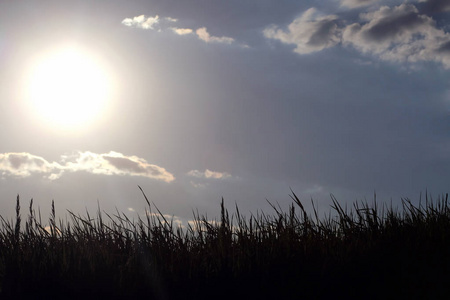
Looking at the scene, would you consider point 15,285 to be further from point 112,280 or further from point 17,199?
point 17,199

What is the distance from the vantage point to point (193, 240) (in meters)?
5.52

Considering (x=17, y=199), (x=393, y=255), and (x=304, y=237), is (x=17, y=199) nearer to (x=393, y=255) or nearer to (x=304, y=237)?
(x=304, y=237)

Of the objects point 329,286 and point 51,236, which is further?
point 51,236

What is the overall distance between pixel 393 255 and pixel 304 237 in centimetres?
100

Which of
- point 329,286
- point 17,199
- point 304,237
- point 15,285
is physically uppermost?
point 17,199

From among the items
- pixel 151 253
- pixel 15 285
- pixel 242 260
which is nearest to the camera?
pixel 15 285

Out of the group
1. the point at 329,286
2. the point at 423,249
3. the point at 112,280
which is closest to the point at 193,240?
the point at 112,280

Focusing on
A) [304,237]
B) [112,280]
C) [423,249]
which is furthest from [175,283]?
[423,249]

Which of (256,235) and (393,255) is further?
(256,235)

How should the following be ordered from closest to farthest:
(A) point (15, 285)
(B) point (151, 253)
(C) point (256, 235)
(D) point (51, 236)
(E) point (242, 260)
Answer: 1. (A) point (15, 285)
2. (E) point (242, 260)
3. (B) point (151, 253)
4. (C) point (256, 235)
5. (D) point (51, 236)

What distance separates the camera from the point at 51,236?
560 centimetres

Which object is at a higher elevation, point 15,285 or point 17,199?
point 17,199

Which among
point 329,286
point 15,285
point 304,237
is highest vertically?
point 304,237

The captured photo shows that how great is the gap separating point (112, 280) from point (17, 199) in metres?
1.98
